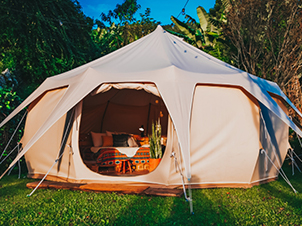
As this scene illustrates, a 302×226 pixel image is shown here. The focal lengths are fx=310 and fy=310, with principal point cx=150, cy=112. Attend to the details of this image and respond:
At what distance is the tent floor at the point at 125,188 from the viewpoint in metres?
4.29

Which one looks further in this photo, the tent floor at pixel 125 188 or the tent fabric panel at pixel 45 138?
the tent fabric panel at pixel 45 138

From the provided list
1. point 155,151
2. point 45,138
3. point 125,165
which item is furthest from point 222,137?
point 45,138

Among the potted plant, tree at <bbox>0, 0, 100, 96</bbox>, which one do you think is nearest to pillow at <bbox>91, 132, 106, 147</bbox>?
the potted plant

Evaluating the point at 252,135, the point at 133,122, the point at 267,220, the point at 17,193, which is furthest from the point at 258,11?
the point at 17,193

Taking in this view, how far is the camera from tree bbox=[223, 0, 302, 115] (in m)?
8.41

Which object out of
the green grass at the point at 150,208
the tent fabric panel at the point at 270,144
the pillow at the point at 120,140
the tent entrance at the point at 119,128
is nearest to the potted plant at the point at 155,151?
the green grass at the point at 150,208

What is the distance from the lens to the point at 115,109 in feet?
29.1

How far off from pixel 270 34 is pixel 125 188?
656cm

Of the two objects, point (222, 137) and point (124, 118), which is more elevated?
point (124, 118)

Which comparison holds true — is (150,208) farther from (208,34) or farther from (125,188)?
(208,34)

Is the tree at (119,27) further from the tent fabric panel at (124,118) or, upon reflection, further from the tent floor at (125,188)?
the tent floor at (125,188)

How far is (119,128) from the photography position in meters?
8.90

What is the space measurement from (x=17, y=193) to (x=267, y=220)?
3502 millimetres

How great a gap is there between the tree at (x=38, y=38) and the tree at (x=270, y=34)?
492 centimetres
